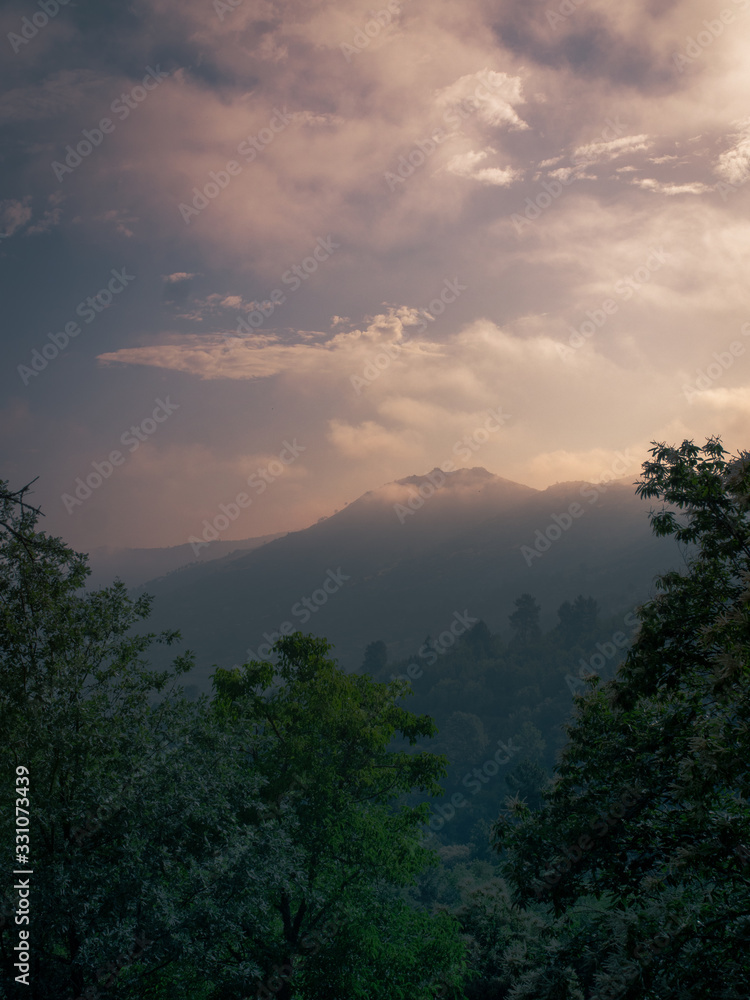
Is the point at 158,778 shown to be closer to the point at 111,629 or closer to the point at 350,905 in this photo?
the point at 111,629

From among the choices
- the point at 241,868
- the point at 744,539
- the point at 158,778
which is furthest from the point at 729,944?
the point at 158,778

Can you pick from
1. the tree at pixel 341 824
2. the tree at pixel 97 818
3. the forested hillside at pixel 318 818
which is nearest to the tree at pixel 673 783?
the forested hillside at pixel 318 818

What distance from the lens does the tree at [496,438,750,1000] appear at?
7508 mm

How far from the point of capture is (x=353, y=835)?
1720cm

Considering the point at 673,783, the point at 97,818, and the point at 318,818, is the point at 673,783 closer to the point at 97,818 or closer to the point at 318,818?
the point at 97,818

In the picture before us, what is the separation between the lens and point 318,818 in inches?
671

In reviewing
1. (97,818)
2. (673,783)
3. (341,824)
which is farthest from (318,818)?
(673,783)

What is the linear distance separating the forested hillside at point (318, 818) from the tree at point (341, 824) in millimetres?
87

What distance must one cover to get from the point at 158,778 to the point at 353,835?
25.1 ft

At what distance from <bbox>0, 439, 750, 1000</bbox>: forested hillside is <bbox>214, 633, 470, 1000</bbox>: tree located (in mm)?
87

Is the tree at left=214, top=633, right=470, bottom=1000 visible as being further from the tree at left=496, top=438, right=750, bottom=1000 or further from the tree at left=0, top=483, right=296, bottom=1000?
the tree at left=496, top=438, right=750, bottom=1000

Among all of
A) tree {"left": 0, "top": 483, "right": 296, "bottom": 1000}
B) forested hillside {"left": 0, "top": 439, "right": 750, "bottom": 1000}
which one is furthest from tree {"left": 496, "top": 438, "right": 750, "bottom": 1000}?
tree {"left": 0, "top": 483, "right": 296, "bottom": 1000}

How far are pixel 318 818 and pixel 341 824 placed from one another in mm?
677

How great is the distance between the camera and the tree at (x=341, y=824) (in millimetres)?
15570
